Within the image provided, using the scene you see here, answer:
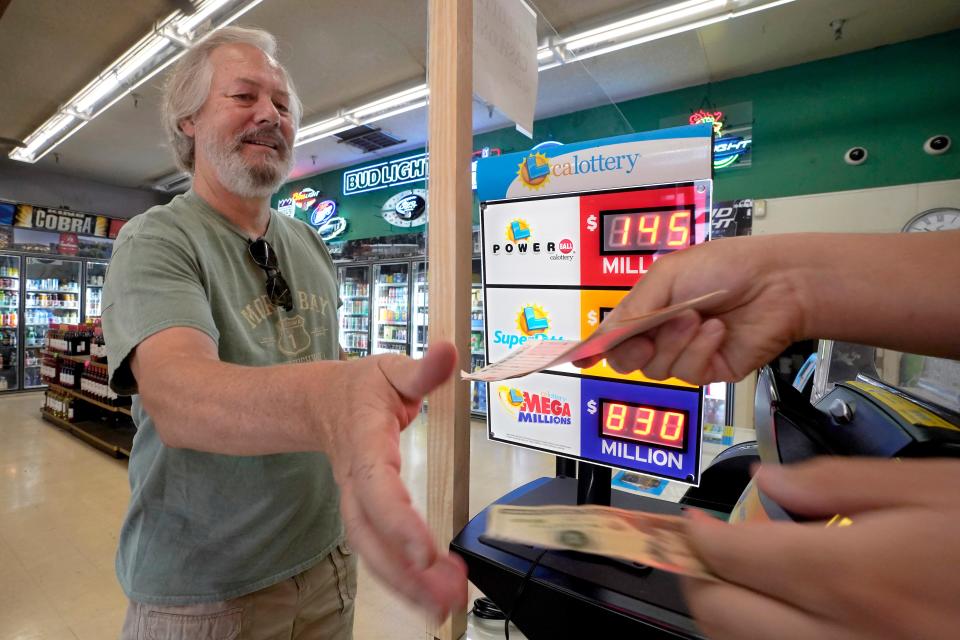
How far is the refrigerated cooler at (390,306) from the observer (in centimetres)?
767

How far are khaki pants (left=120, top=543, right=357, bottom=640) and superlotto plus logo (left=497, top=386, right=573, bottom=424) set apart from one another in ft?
1.96

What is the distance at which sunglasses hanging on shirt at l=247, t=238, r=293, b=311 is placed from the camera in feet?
3.73

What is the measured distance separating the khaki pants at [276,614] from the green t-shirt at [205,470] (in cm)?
3

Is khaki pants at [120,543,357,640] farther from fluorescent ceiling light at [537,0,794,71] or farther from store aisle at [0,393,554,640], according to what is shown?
fluorescent ceiling light at [537,0,794,71]

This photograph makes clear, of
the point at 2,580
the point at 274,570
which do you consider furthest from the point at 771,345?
the point at 2,580

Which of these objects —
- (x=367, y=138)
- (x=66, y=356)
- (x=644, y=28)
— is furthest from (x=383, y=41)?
(x=66, y=356)

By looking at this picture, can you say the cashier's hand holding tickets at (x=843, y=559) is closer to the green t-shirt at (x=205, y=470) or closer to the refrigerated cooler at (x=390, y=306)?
the green t-shirt at (x=205, y=470)

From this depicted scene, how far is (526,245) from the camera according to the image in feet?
3.77

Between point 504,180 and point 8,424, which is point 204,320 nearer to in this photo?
point 504,180

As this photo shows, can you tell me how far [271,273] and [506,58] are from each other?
2.48ft

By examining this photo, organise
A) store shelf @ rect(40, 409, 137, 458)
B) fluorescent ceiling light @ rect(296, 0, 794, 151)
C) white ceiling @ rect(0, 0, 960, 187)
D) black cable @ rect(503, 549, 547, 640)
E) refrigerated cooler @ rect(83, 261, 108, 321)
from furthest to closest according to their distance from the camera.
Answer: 1. refrigerated cooler @ rect(83, 261, 108, 321)
2. store shelf @ rect(40, 409, 137, 458)
3. white ceiling @ rect(0, 0, 960, 187)
4. fluorescent ceiling light @ rect(296, 0, 794, 151)
5. black cable @ rect(503, 549, 547, 640)

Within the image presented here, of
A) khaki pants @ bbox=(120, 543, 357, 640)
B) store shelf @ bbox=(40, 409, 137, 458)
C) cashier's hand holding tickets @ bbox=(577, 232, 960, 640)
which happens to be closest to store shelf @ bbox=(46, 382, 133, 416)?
store shelf @ bbox=(40, 409, 137, 458)

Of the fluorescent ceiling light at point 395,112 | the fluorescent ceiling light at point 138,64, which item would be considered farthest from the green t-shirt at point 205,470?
the fluorescent ceiling light at point 395,112

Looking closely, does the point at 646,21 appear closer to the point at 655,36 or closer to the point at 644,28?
the point at 644,28
